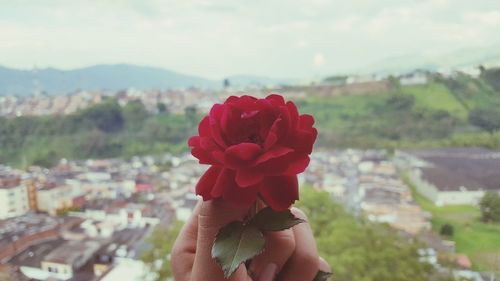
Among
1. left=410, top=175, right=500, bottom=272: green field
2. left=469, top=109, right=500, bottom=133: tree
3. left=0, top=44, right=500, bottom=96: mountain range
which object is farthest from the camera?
left=0, top=44, right=500, bottom=96: mountain range

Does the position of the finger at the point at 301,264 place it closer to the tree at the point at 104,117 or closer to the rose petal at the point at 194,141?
the rose petal at the point at 194,141

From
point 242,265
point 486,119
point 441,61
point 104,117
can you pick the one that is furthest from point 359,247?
point 104,117

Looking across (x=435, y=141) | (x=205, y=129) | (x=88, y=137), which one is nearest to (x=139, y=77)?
(x=88, y=137)

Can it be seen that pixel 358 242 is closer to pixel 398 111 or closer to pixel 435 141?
pixel 435 141

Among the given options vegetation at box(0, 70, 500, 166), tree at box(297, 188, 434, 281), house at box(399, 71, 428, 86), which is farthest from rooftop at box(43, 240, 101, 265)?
house at box(399, 71, 428, 86)

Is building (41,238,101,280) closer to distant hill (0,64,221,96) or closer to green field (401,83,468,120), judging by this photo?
distant hill (0,64,221,96)

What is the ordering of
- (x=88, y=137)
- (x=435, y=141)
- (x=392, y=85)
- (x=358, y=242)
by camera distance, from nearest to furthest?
(x=358, y=242)
(x=435, y=141)
(x=88, y=137)
(x=392, y=85)

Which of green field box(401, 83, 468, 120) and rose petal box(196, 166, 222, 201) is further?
green field box(401, 83, 468, 120)
